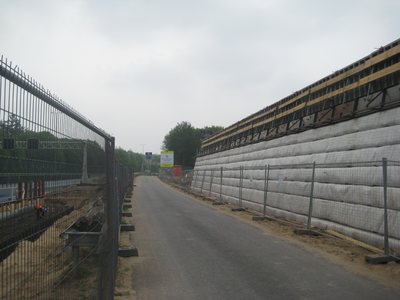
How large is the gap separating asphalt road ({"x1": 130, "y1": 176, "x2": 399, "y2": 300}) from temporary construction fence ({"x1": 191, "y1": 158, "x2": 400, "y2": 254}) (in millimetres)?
1825

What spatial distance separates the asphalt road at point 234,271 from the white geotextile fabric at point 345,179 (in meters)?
2.13

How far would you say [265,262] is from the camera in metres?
6.79

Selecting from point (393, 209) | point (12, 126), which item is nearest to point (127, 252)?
point (12, 126)

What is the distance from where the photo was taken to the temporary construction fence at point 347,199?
7859 mm

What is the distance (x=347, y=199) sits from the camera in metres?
9.82

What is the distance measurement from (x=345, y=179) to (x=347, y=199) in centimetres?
65

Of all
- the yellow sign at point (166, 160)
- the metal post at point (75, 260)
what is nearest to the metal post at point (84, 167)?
the metal post at point (75, 260)

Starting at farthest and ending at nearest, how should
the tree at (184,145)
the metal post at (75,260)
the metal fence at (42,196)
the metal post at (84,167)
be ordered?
the tree at (184,145) → the metal post at (84,167) → the metal post at (75,260) → the metal fence at (42,196)

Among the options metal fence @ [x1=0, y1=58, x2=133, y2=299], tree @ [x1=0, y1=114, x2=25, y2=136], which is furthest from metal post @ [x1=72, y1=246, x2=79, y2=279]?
tree @ [x1=0, y1=114, x2=25, y2=136]

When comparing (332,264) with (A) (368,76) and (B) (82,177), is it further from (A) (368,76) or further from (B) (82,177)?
(A) (368,76)

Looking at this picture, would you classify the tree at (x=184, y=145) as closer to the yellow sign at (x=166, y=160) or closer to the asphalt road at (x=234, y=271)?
the yellow sign at (x=166, y=160)

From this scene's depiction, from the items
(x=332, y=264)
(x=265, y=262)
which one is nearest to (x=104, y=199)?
(x=265, y=262)

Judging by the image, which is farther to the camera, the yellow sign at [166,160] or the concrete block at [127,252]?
the yellow sign at [166,160]

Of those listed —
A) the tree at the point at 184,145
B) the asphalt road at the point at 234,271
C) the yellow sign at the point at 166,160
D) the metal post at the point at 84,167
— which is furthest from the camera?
the tree at the point at 184,145
